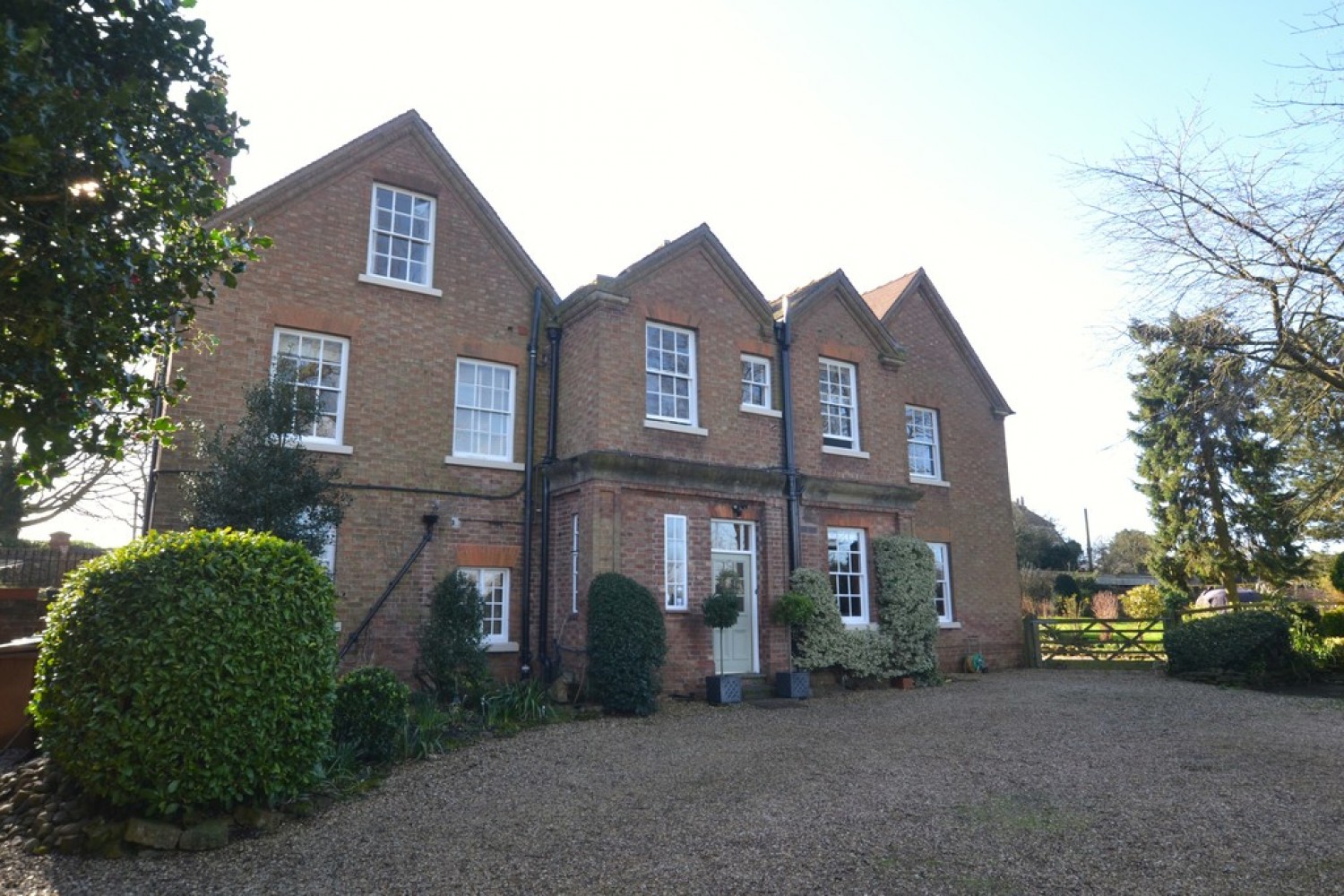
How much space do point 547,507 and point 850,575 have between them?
20.2 ft

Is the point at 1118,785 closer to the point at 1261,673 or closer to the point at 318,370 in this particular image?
the point at 1261,673

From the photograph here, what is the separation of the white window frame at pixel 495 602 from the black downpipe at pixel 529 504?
29 cm

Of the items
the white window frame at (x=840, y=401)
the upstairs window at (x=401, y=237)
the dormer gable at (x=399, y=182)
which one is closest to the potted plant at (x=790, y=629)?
the white window frame at (x=840, y=401)

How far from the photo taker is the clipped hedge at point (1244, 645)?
609 inches

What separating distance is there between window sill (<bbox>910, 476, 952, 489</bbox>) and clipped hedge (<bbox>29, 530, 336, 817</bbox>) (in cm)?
1511

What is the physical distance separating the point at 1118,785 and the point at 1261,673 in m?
10.2

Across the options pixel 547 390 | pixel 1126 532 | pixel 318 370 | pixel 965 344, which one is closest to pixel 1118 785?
pixel 547 390

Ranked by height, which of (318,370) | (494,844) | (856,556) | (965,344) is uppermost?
(965,344)

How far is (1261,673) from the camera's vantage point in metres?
15.4

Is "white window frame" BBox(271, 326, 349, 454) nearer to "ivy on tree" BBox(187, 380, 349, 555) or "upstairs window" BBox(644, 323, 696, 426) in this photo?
"ivy on tree" BBox(187, 380, 349, 555)

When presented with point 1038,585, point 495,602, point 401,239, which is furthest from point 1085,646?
point 401,239

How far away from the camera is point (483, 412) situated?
14.4 m

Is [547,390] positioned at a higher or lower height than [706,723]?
higher

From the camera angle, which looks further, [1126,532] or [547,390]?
[1126,532]
